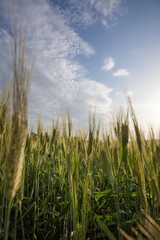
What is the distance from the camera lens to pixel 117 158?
57.0 inches

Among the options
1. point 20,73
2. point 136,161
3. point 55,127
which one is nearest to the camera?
point 20,73

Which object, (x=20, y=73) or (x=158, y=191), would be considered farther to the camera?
(x=158, y=191)

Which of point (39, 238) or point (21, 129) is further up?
point (21, 129)

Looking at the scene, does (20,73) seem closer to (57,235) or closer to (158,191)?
(158,191)

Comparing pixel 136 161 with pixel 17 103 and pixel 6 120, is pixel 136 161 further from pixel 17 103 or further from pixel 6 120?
pixel 6 120

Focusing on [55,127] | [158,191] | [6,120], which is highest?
[55,127]

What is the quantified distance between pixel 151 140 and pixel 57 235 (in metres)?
1.65

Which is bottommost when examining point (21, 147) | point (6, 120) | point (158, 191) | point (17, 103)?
point (158, 191)

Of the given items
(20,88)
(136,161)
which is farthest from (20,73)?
(136,161)

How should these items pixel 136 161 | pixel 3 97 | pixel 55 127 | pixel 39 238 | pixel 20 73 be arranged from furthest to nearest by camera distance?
pixel 55 127 < pixel 3 97 < pixel 39 238 < pixel 136 161 < pixel 20 73

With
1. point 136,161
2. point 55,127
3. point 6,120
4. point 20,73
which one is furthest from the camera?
point 55,127

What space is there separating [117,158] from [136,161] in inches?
16.0

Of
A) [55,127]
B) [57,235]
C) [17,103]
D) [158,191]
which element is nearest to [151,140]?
[158,191]

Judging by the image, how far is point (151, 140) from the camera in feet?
6.75
